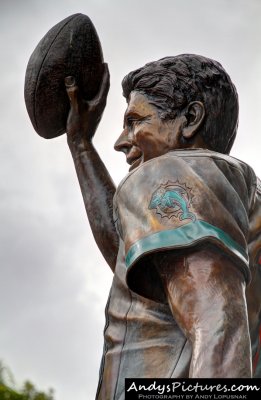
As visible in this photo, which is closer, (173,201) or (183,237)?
(183,237)

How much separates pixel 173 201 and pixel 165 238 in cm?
18

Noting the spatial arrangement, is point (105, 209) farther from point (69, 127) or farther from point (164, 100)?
point (164, 100)

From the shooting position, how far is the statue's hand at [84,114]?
565cm

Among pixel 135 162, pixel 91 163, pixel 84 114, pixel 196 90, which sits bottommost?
pixel 135 162

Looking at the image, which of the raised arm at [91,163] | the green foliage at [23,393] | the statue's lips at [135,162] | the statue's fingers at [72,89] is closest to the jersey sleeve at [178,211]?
the statue's lips at [135,162]

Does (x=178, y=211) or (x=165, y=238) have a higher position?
(x=178, y=211)

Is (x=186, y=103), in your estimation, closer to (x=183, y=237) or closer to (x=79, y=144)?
(x=183, y=237)

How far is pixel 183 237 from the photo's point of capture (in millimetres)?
3674

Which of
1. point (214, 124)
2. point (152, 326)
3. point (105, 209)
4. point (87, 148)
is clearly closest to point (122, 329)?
point (152, 326)

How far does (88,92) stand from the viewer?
18.6ft

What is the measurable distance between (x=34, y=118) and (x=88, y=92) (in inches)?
13.3

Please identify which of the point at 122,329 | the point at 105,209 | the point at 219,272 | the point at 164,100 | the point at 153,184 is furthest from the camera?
the point at 105,209

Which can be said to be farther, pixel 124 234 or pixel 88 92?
pixel 88 92

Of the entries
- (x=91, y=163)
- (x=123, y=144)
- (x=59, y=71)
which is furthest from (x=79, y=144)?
(x=123, y=144)
